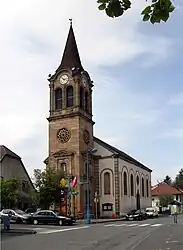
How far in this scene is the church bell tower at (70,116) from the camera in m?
59.8

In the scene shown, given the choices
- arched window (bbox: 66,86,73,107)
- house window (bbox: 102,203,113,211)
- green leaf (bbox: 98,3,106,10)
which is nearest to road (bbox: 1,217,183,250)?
green leaf (bbox: 98,3,106,10)

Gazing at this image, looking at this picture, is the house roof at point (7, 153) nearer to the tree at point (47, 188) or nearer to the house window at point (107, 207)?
the tree at point (47, 188)

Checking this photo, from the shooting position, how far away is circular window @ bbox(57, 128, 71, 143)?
61.3 m

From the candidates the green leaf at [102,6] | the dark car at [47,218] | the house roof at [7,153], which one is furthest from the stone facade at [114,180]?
the green leaf at [102,6]

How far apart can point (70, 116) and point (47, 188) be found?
12.6 meters

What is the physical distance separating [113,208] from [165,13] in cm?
5773

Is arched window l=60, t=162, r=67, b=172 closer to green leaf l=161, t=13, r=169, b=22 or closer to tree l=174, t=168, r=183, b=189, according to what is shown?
green leaf l=161, t=13, r=169, b=22

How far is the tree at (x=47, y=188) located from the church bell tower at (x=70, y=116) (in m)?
4.67

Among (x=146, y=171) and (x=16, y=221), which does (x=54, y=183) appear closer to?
(x=16, y=221)

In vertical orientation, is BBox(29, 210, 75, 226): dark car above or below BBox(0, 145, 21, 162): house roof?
below

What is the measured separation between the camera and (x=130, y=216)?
53.3 metres

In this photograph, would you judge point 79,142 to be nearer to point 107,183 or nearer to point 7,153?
point 107,183

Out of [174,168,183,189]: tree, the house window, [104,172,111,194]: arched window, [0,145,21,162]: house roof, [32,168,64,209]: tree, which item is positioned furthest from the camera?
[174,168,183,189]: tree

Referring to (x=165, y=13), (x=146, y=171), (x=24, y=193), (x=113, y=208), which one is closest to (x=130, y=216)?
(x=113, y=208)
